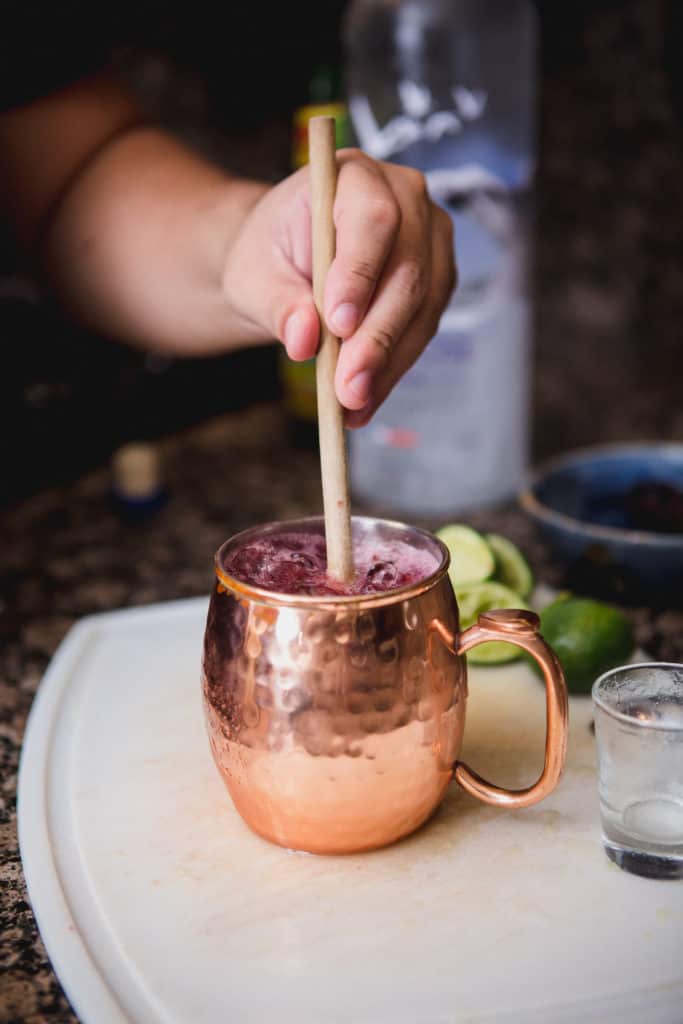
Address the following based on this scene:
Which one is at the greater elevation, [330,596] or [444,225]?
[444,225]

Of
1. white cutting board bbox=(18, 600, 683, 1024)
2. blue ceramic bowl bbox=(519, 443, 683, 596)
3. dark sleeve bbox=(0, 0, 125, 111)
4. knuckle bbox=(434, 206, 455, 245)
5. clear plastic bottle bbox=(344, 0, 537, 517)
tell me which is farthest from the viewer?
clear plastic bottle bbox=(344, 0, 537, 517)

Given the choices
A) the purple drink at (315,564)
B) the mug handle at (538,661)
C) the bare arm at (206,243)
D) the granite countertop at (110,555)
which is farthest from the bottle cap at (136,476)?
the mug handle at (538,661)

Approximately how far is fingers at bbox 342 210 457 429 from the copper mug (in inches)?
6.8

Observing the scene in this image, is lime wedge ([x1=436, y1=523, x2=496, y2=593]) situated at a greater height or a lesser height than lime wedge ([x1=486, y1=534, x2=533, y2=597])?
greater

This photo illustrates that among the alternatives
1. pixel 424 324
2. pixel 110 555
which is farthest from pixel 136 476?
pixel 424 324

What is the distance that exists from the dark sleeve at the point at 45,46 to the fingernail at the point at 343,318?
72 cm

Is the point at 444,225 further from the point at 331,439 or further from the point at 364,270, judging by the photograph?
the point at 331,439

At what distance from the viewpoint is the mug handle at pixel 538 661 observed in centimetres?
62

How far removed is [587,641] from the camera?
842 mm

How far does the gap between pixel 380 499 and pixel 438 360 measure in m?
0.22

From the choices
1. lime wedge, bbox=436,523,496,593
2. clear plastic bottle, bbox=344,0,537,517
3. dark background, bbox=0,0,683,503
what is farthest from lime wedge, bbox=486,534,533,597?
dark background, bbox=0,0,683,503

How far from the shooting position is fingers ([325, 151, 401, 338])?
694 millimetres

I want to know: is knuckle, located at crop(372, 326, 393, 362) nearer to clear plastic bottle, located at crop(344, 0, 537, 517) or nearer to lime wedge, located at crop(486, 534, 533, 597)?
lime wedge, located at crop(486, 534, 533, 597)

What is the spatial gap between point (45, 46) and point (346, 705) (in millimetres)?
950
